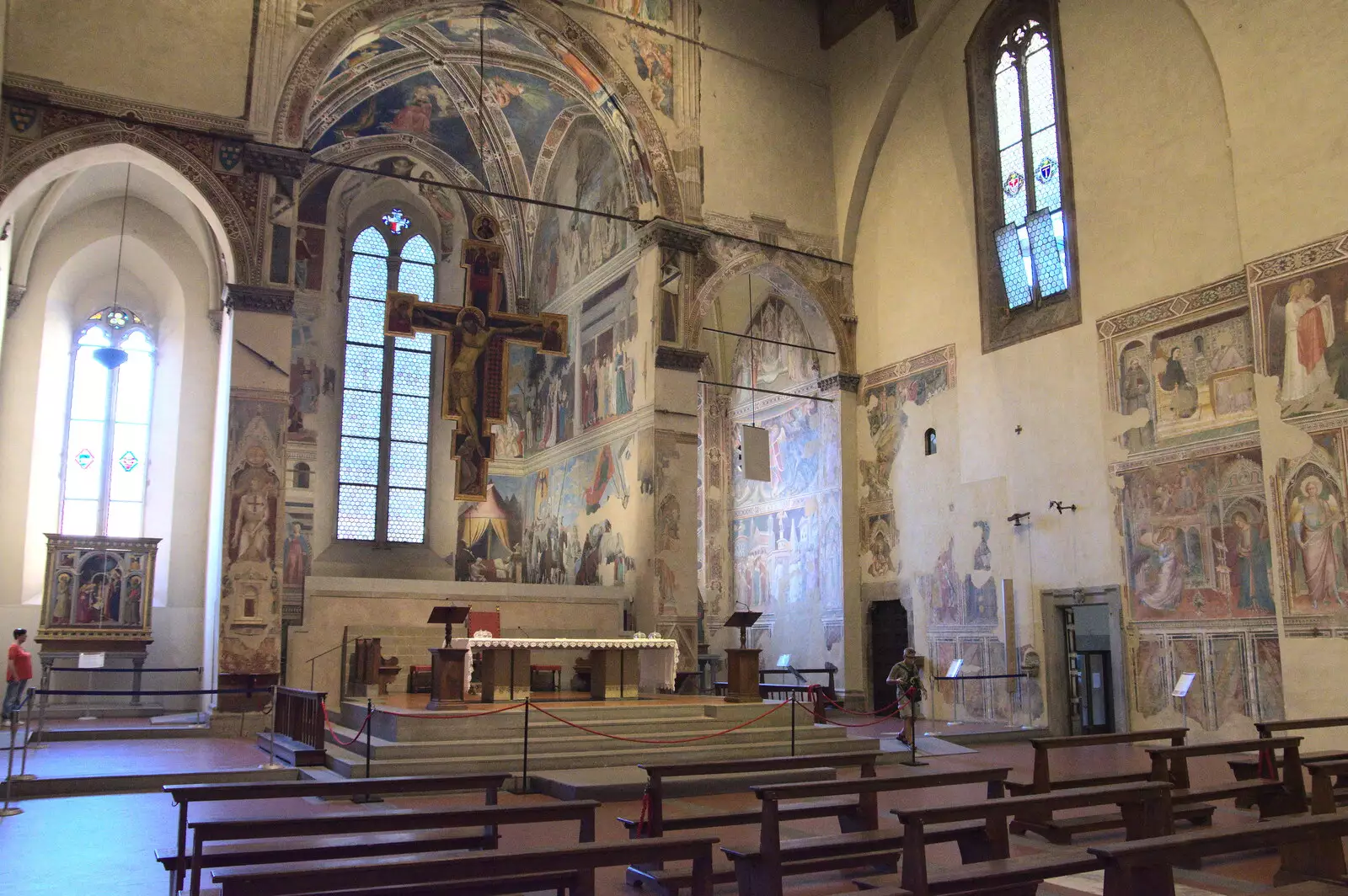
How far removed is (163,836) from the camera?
28.0ft

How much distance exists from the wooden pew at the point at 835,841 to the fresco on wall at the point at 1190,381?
9425 mm

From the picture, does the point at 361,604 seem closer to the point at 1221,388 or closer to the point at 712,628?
the point at 712,628

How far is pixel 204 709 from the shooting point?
16.7 metres

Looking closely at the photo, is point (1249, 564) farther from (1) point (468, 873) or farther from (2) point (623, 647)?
(1) point (468, 873)

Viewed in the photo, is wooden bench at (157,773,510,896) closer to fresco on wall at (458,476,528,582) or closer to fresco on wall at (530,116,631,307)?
fresco on wall at (530,116,631,307)

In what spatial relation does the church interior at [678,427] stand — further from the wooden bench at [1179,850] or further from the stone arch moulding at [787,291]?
the wooden bench at [1179,850]

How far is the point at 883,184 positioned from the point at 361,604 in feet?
40.3

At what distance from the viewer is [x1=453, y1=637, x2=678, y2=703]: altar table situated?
1418 cm

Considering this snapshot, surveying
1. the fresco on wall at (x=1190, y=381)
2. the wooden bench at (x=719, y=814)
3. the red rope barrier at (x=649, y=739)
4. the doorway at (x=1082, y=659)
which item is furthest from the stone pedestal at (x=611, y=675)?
the wooden bench at (x=719, y=814)

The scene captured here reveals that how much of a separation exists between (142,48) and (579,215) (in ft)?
30.3

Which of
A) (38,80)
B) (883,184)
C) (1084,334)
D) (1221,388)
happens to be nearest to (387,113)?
(38,80)

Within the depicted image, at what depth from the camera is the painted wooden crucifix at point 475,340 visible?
624 inches

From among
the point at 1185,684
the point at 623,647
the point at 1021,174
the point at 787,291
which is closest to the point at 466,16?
the point at 787,291

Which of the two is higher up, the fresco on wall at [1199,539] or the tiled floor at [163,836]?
the fresco on wall at [1199,539]
